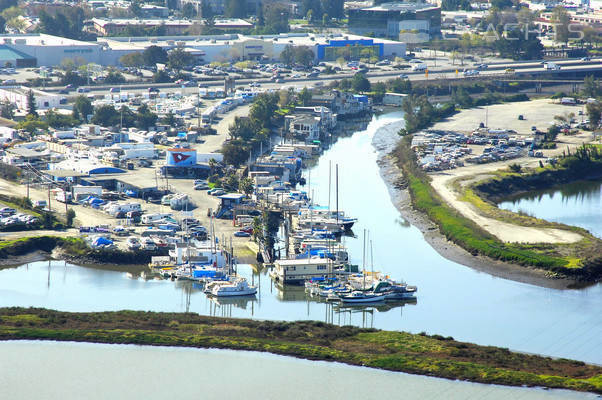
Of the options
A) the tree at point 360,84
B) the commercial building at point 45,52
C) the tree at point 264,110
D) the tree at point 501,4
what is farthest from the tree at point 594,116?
the tree at point 501,4

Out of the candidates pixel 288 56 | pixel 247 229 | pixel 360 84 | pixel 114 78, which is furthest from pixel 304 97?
pixel 247 229

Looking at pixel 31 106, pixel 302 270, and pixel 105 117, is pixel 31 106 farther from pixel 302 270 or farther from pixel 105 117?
pixel 302 270

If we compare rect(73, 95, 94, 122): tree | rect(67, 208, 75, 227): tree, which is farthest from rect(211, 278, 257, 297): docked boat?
rect(73, 95, 94, 122): tree

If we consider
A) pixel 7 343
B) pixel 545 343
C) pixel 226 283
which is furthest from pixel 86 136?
pixel 545 343

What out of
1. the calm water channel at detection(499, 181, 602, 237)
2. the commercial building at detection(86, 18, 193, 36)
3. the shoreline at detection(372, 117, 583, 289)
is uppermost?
the commercial building at detection(86, 18, 193, 36)

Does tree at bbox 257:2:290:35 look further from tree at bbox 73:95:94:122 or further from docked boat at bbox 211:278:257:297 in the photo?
docked boat at bbox 211:278:257:297

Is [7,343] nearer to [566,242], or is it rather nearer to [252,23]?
[566,242]
